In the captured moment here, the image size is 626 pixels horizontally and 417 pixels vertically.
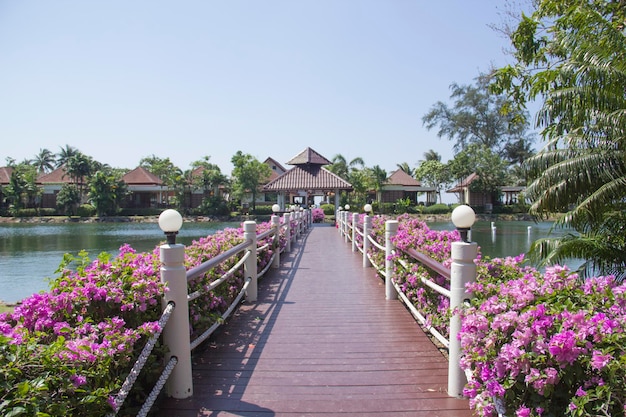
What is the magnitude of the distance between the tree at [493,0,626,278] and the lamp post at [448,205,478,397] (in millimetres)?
6303

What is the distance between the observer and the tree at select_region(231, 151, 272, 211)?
144 ft

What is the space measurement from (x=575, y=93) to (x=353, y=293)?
5.59m

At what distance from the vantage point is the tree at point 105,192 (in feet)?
151

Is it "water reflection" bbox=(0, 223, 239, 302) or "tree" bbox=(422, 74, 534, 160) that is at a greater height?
"tree" bbox=(422, 74, 534, 160)

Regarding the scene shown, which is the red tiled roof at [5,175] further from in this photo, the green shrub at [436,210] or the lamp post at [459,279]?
the lamp post at [459,279]

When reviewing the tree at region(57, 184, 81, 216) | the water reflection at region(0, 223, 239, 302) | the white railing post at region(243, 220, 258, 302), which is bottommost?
the water reflection at region(0, 223, 239, 302)

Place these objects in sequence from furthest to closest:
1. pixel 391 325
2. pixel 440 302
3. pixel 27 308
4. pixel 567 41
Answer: pixel 567 41
pixel 391 325
pixel 440 302
pixel 27 308

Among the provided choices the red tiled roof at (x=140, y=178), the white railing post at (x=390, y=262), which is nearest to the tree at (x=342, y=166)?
the red tiled roof at (x=140, y=178)

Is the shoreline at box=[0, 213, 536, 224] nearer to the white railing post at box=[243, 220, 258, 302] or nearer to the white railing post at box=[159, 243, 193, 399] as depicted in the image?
the white railing post at box=[243, 220, 258, 302]

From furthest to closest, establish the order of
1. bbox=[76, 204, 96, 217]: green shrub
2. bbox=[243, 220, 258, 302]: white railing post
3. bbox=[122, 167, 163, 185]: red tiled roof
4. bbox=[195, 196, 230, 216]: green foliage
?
bbox=[122, 167, 163, 185]: red tiled roof → bbox=[76, 204, 96, 217]: green shrub → bbox=[195, 196, 230, 216]: green foliage → bbox=[243, 220, 258, 302]: white railing post

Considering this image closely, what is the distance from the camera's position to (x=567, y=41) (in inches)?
346

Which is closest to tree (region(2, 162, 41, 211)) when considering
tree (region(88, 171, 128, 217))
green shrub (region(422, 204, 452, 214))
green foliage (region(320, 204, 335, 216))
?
tree (region(88, 171, 128, 217))

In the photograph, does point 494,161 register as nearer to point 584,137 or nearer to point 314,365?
point 584,137

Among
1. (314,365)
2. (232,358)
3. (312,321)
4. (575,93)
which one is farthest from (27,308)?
(575,93)
